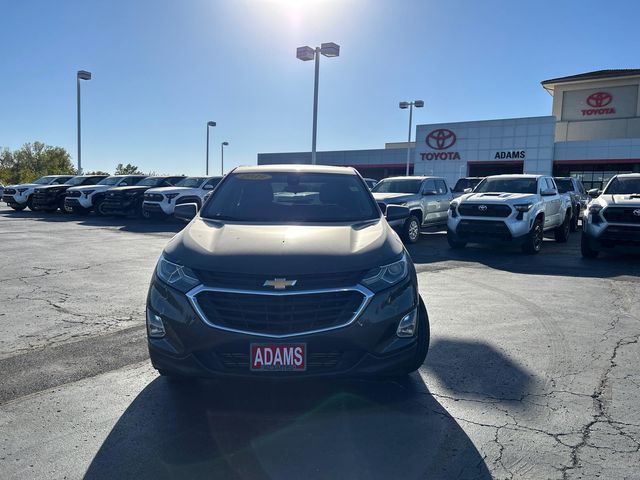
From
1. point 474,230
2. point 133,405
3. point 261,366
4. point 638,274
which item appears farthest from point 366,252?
point 474,230

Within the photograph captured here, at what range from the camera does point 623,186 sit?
37.9 ft

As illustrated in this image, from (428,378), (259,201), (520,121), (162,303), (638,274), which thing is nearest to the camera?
(162,303)

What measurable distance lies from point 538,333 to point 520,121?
3542 cm

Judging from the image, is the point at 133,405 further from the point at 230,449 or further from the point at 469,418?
the point at 469,418

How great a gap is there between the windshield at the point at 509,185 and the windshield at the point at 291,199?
845 cm

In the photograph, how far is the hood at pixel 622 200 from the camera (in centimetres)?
1025

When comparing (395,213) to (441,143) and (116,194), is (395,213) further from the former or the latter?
(441,143)

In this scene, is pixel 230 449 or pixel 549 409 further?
pixel 549 409

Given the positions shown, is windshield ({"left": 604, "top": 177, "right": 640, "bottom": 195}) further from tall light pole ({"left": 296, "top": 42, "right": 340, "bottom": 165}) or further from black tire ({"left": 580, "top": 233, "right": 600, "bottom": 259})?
tall light pole ({"left": 296, "top": 42, "right": 340, "bottom": 165})

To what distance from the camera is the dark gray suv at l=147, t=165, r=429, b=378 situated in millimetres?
3285

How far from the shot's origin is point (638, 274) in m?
9.37

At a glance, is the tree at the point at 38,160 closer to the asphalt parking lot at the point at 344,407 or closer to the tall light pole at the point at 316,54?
the tall light pole at the point at 316,54

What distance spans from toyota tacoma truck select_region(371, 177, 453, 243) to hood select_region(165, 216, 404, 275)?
9180mm

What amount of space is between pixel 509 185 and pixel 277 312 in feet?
35.8
